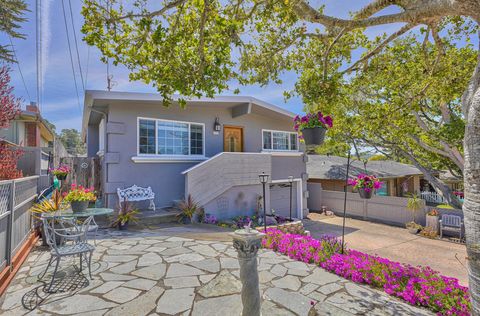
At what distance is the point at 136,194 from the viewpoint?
27.6 feet

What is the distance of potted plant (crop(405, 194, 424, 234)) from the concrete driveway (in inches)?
12.8

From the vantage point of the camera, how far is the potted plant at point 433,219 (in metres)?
11.5

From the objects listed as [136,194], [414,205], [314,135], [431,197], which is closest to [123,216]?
[136,194]

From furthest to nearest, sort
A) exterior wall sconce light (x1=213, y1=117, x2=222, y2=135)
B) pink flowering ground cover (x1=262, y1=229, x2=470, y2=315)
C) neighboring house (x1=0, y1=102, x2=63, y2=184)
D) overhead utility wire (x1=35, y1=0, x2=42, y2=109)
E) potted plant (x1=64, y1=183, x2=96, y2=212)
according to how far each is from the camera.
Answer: exterior wall sconce light (x1=213, y1=117, x2=222, y2=135), overhead utility wire (x1=35, y1=0, x2=42, y2=109), neighboring house (x1=0, y1=102, x2=63, y2=184), potted plant (x1=64, y1=183, x2=96, y2=212), pink flowering ground cover (x1=262, y1=229, x2=470, y2=315)

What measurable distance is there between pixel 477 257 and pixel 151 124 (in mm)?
8753

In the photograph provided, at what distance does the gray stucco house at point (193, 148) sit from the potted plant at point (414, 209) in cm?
592

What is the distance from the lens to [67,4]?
884 cm

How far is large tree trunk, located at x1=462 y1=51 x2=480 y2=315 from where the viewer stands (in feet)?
5.99

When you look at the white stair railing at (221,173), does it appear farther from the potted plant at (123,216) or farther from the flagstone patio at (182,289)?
the flagstone patio at (182,289)

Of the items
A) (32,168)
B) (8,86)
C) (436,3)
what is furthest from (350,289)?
(32,168)

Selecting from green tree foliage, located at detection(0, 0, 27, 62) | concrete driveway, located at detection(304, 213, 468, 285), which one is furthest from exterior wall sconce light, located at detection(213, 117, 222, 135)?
green tree foliage, located at detection(0, 0, 27, 62)

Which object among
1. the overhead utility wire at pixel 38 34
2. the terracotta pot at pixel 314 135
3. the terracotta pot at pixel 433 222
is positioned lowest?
the terracotta pot at pixel 433 222

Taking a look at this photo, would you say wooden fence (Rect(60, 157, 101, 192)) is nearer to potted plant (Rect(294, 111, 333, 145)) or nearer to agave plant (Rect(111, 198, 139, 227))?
agave plant (Rect(111, 198, 139, 227))

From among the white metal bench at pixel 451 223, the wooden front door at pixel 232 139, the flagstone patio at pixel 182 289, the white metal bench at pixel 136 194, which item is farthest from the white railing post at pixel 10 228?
the white metal bench at pixel 451 223
